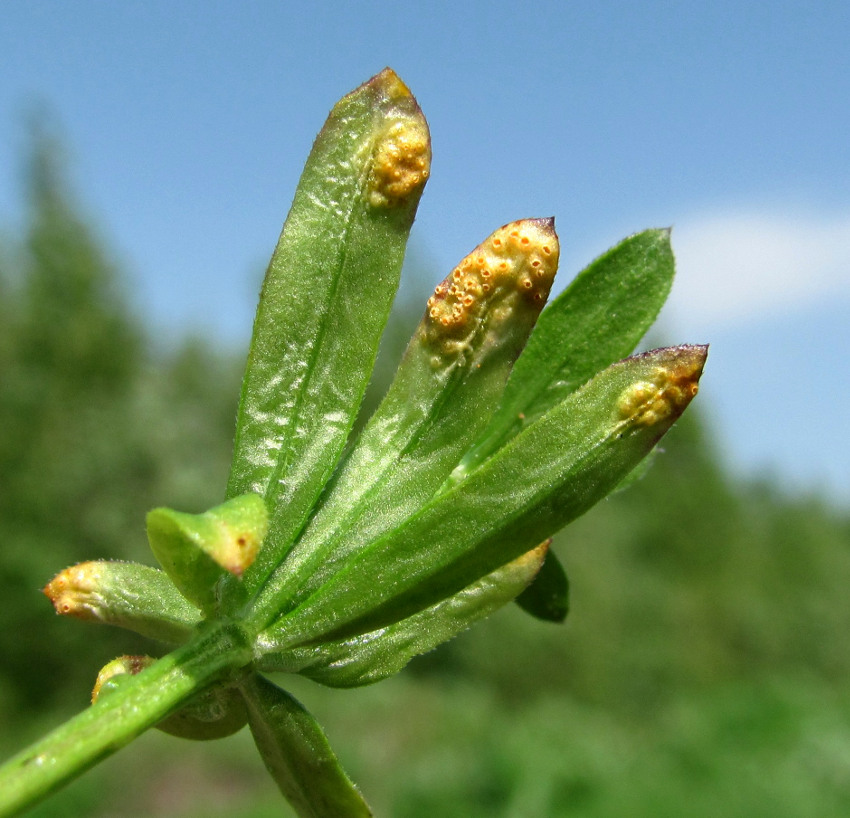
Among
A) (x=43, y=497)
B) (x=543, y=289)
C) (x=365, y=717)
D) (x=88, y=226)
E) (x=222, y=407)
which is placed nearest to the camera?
(x=543, y=289)

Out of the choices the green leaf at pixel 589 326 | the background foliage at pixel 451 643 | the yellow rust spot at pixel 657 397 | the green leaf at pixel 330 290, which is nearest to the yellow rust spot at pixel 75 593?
the green leaf at pixel 330 290

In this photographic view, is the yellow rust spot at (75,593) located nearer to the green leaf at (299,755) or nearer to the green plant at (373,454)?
the green plant at (373,454)

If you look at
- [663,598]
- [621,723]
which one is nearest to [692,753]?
[621,723]

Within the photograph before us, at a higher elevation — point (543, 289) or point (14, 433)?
point (14, 433)

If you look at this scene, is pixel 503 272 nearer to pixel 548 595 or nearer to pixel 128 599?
pixel 548 595

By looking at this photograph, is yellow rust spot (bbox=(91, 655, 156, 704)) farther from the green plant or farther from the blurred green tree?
the blurred green tree

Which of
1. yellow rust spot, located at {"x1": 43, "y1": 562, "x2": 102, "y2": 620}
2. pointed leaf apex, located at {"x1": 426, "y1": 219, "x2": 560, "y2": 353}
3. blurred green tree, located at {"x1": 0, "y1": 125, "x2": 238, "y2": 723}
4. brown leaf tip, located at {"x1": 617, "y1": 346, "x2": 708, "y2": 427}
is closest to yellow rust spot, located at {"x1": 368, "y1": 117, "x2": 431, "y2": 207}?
pointed leaf apex, located at {"x1": 426, "y1": 219, "x2": 560, "y2": 353}

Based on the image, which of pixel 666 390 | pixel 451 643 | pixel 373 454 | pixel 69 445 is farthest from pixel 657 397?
pixel 69 445

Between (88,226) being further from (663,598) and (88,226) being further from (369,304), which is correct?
(369,304)
